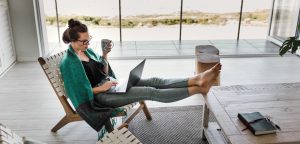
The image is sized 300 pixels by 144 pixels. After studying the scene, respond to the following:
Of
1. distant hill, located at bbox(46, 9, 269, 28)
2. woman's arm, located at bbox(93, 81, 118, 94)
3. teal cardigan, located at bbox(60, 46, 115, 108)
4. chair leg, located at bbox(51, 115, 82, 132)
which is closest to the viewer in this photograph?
teal cardigan, located at bbox(60, 46, 115, 108)

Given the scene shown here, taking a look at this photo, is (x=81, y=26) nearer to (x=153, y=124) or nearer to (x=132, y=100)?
(x=132, y=100)

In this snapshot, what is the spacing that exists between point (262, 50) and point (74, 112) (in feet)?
11.7

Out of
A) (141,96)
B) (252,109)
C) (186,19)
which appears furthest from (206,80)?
(186,19)

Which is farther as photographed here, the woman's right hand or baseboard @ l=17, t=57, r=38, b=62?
baseboard @ l=17, t=57, r=38, b=62

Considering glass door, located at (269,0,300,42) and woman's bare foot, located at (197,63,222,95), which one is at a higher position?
glass door, located at (269,0,300,42)

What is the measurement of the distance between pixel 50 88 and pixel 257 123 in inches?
100

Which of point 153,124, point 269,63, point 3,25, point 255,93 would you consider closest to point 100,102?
point 153,124

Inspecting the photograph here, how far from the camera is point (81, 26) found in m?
2.30

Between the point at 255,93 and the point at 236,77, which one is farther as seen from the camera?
the point at 236,77

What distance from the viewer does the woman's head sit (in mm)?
2285

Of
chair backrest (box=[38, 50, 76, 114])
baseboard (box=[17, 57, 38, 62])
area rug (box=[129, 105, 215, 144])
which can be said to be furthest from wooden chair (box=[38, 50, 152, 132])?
baseboard (box=[17, 57, 38, 62])

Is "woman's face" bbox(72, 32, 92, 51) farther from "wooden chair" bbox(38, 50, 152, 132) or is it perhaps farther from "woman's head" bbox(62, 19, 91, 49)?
"wooden chair" bbox(38, 50, 152, 132)

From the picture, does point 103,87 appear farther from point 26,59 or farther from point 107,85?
point 26,59


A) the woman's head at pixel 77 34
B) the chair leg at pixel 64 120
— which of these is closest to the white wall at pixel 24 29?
the chair leg at pixel 64 120
